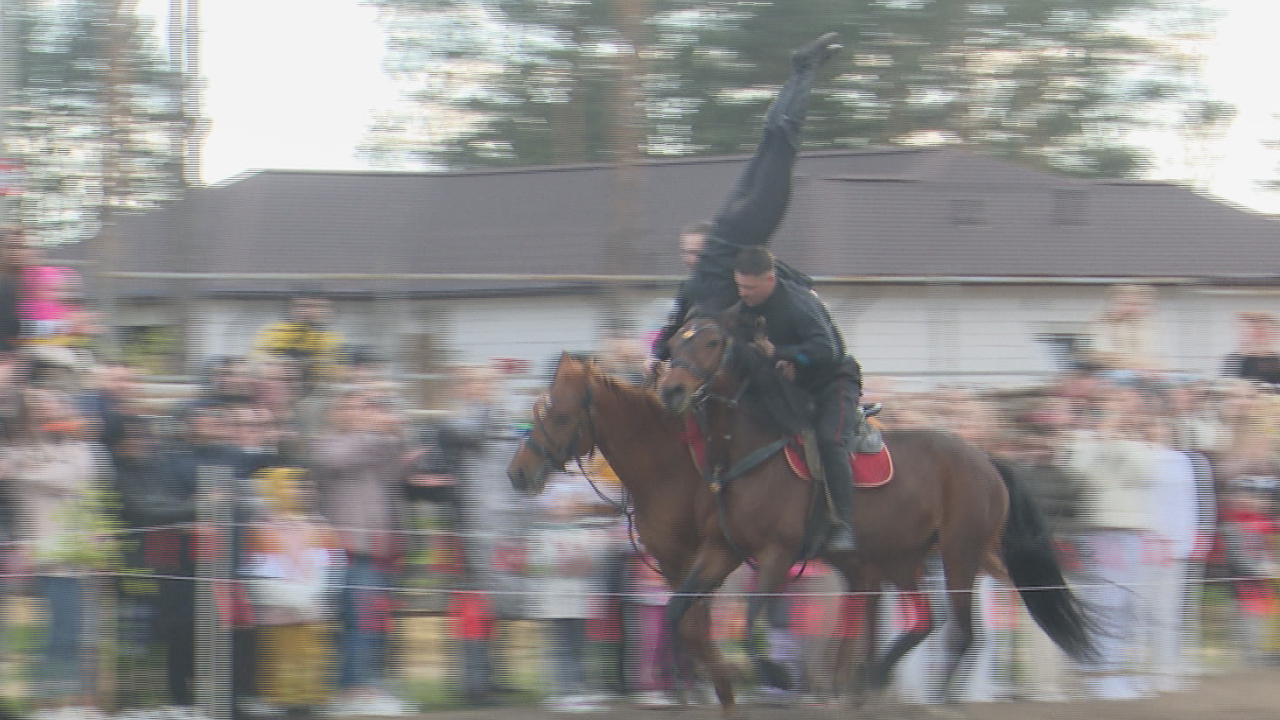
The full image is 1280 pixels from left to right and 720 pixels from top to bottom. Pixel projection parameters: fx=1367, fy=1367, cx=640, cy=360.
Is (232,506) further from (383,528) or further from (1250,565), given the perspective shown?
(1250,565)

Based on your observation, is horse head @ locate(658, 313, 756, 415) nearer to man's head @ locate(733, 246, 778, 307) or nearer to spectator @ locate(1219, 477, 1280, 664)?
man's head @ locate(733, 246, 778, 307)

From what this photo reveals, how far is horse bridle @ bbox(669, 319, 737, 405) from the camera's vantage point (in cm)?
633

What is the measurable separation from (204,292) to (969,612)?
4760 millimetres

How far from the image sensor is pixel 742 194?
22.7ft

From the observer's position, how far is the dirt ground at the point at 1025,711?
22.2ft

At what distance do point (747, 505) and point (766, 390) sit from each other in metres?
0.58

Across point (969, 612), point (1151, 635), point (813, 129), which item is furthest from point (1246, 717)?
point (813, 129)

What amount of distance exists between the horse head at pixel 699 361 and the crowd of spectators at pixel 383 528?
0.67 meters

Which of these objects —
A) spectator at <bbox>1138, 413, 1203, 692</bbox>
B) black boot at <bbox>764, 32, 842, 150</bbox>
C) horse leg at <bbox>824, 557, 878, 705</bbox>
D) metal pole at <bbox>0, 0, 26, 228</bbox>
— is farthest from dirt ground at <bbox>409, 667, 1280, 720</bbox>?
metal pole at <bbox>0, 0, 26, 228</bbox>

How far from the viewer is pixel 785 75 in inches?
964

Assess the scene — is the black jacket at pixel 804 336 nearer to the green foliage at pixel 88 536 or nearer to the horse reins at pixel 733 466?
the horse reins at pixel 733 466

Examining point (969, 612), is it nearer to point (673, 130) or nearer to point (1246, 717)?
point (1246, 717)

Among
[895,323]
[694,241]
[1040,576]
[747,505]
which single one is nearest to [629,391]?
[747,505]

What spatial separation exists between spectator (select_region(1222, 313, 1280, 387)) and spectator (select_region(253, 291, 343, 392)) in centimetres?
611
